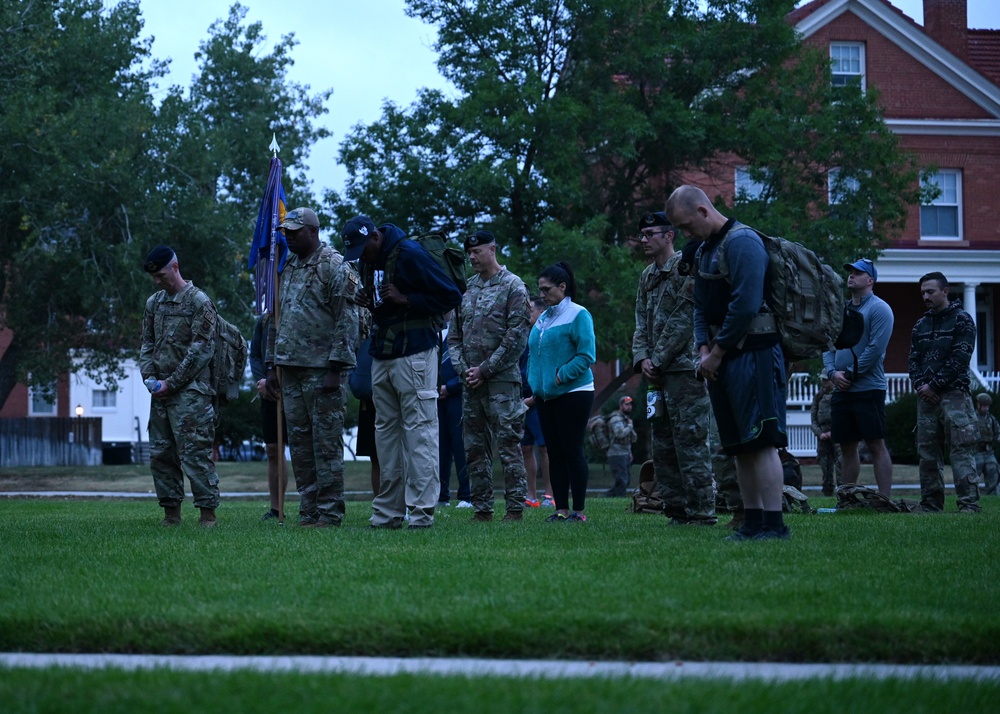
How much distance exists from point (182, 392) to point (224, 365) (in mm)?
538

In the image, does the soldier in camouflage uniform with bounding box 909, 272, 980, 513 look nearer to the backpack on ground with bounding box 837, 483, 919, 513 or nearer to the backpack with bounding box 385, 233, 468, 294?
the backpack on ground with bounding box 837, 483, 919, 513

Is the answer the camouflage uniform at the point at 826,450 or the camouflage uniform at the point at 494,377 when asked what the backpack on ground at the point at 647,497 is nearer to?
the camouflage uniform at the point at 494,377

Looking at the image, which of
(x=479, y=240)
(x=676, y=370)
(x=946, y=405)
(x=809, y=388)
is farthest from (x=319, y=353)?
(x=809, y=388)

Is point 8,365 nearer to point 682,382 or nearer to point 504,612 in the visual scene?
→ point 682,382

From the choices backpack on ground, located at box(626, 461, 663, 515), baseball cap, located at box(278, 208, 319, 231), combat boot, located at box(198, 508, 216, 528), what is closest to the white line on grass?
baseball cap, located at box(278, 208, 319, 231)

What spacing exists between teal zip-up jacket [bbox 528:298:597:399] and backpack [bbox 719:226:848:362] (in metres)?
2.39

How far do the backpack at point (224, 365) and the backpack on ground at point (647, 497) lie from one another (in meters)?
4.00

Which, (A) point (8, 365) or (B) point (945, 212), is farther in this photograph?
(B) point (945, 212)

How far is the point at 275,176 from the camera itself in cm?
1258

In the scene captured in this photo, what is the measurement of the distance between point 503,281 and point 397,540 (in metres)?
3.06

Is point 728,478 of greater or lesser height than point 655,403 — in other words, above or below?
below

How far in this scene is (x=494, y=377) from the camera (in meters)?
10.4

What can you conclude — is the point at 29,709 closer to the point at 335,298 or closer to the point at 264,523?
the point at 335,298

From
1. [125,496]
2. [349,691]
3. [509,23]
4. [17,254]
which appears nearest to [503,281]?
[349,691]
